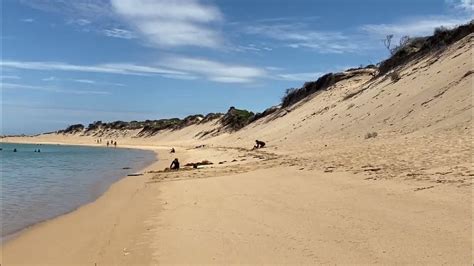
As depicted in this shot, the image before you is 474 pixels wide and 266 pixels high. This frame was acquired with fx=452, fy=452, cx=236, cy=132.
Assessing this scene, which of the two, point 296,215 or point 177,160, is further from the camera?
point 177,160

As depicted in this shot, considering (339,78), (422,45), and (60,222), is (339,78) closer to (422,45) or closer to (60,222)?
(422,45)

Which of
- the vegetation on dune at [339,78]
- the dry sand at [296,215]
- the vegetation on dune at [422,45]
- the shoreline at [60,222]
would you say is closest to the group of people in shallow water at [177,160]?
the dry sand at [296,215]

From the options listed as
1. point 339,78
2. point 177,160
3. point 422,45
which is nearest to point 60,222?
point 177,160

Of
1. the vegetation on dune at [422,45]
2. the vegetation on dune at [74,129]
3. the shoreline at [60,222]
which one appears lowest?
the shoreline at [60,222]

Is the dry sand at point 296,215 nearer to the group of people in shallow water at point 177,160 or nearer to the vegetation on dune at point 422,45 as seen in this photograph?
the group of people in shallow water at point 177,160

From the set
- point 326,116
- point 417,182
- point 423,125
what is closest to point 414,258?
point 417,182

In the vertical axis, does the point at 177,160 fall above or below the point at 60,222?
above

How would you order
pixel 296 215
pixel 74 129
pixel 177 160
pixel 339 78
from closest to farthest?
pixel 296 215, pixel 177 160, pixel 339 78, pixel 74 129

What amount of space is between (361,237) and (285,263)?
140cm

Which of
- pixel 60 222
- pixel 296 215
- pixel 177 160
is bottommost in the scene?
pixel 60 222

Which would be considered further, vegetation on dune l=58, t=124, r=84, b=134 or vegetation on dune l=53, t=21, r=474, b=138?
A: vegetation on dune l=58, t=124, r=84, b=134

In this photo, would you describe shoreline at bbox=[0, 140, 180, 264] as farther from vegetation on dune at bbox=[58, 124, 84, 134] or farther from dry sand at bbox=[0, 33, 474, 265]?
vegetation on dune at bbox=[58, 124, 84, 134]

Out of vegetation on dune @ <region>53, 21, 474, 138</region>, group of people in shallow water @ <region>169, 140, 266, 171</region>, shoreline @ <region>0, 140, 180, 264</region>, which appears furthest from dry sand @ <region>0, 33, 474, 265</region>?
vegetation on dune @ <region>53, 21, 474, 138</region>

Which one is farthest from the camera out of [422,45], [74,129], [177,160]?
[74,129]
